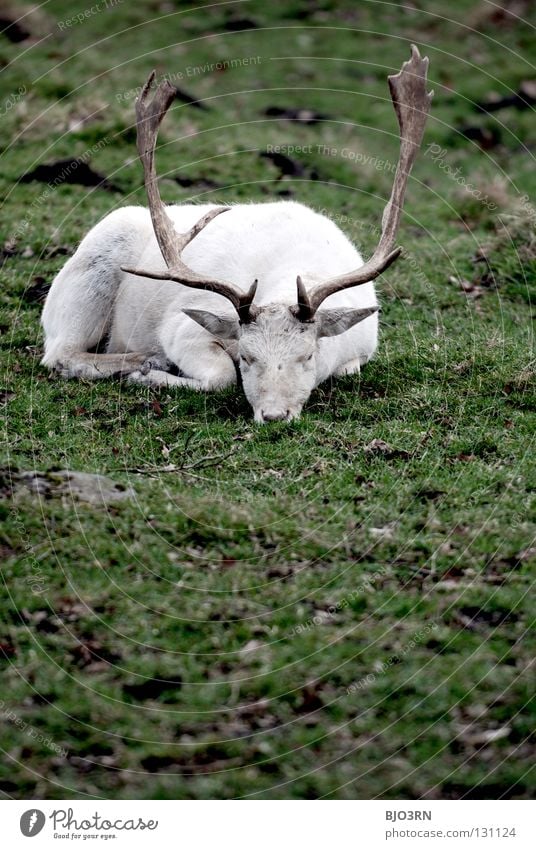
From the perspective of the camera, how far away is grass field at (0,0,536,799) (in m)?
6.18

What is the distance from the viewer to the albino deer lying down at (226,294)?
31.3 ft

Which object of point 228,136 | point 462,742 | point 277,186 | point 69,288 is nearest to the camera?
point 462,742

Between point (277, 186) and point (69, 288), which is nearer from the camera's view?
point (69, 288)

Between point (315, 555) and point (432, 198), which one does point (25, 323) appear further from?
point (432, 198)

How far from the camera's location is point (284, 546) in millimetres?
7941

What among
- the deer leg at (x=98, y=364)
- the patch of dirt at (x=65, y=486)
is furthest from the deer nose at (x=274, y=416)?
the deer leg at (x=98, y=364)

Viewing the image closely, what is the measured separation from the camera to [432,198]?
16.7 metres

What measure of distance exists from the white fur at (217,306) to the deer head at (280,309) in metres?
0.02

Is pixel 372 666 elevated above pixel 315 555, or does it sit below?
below

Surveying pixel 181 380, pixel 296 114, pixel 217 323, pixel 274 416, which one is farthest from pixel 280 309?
pixel 296 114

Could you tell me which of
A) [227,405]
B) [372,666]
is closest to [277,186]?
[227,405]

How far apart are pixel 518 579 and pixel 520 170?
1226 cm

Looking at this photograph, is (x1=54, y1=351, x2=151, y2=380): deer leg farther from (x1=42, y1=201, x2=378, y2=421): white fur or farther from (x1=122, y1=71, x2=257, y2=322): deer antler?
(x1=122, y1=71, x2=257, y2=322): deer antler

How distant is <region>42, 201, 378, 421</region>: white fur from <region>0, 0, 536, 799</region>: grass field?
0.34 meters
